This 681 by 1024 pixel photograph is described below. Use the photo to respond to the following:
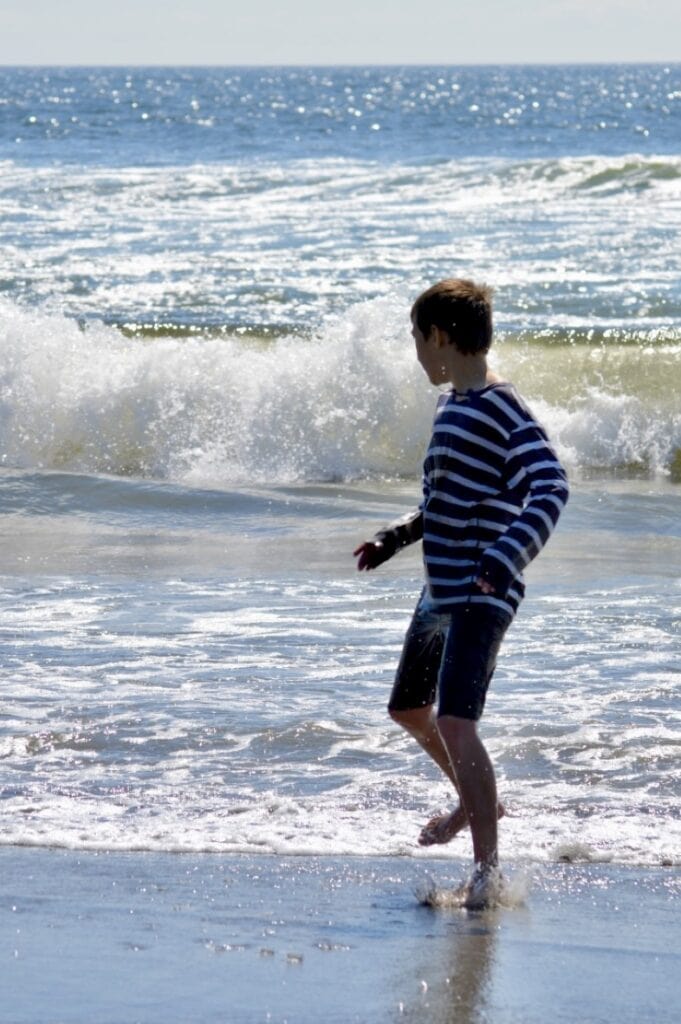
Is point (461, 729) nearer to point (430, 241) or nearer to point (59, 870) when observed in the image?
point (59, 870)

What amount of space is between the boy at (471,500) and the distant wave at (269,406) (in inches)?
296

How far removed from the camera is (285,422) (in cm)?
1242

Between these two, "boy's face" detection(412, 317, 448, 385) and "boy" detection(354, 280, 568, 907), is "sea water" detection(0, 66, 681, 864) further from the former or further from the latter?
"boy's face" detection(412, 317, 448, 385)

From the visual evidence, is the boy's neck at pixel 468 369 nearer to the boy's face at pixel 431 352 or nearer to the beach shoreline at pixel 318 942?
the boy's face at pixel 431 352

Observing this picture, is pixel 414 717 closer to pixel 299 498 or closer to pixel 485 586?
pixel 485 586

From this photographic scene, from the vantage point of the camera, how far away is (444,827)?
421 cm

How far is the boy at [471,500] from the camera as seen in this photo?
3.86 m

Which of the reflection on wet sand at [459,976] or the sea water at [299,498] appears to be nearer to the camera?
the reflection on wet sand at [459,976]

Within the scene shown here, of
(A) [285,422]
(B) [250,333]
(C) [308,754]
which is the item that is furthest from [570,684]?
(B) [250,333]

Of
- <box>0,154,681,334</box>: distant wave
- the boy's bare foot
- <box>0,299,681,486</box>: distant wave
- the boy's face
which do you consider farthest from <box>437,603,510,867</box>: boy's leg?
<box>0,154,681,334</box>: distant wave

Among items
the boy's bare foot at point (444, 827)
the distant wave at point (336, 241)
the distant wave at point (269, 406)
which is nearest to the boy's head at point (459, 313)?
the boy's bare foot at point (444, 827)

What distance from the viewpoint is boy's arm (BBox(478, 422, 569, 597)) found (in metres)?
3.72

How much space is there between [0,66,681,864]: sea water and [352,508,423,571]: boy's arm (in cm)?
87

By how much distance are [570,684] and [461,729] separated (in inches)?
88.0
